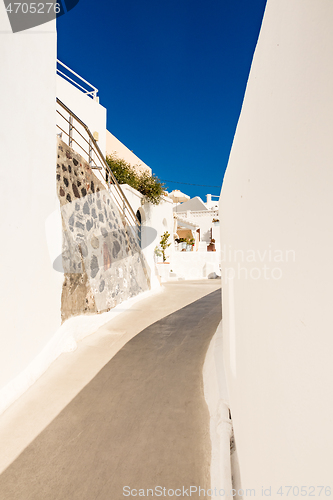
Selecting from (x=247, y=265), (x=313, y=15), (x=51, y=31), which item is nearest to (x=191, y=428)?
(x=247, y=265)

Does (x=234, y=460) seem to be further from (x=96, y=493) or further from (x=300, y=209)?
(x=300, y=209)

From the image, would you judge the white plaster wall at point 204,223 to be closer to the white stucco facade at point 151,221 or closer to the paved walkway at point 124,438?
the white stucco facade at point 151,221

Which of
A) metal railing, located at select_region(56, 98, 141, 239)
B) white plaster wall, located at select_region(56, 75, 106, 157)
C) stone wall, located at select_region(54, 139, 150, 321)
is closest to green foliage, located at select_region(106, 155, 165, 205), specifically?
white plaster wall, located at select_region(56, 75, 106, 157)

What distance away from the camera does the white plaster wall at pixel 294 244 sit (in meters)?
0.80

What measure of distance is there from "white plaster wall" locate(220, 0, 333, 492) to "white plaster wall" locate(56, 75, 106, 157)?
8.84m

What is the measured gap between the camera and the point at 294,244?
1021 millimetres

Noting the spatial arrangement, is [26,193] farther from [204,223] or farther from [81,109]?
[204,223]

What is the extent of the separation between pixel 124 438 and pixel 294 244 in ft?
9.68

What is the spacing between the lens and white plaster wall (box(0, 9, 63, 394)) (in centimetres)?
354

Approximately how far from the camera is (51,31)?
196 inches

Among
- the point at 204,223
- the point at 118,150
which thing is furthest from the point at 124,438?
the point at 204,223

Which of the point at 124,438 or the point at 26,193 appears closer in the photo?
the point at 124,438

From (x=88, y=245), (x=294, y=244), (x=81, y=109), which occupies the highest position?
(x=81, y=109)

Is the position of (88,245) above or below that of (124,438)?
above
